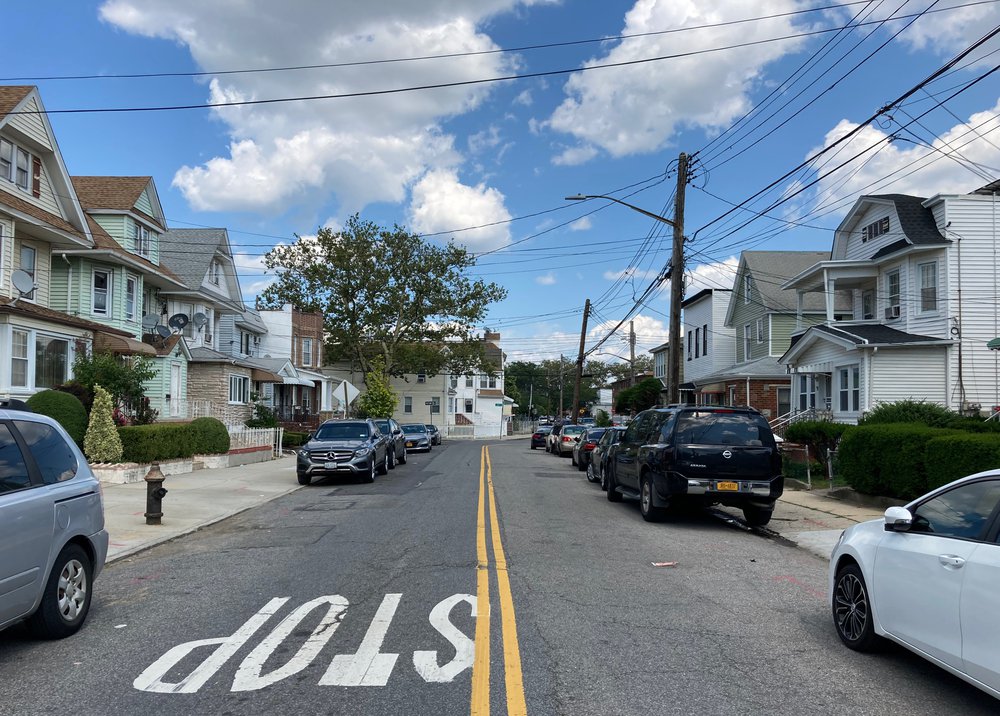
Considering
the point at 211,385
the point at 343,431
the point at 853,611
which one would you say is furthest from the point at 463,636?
the point at 211,385

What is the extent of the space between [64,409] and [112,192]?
13888mm

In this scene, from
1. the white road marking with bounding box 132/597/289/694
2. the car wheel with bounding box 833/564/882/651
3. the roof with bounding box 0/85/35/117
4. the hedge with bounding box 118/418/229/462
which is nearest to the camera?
the white road marking with bounding box 132/597/289/694

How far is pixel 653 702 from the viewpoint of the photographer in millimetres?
4891

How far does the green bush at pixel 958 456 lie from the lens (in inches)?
428

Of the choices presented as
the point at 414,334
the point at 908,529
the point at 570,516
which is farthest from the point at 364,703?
the point at 414,334

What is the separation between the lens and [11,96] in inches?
895

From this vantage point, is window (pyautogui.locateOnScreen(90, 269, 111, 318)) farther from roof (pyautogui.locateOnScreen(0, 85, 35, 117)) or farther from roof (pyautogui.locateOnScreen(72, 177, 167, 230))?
roof (pyautogui.locateOnScreen(0, 85, 35, 117))

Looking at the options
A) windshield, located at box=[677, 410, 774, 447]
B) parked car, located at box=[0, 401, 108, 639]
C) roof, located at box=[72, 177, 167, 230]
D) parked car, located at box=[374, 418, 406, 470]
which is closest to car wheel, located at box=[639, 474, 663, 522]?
windshield, located at box=[677, 410, 774, 447]

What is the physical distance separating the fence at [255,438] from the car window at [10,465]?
20.4 m

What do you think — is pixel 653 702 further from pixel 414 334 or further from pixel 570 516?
pixel 414 334

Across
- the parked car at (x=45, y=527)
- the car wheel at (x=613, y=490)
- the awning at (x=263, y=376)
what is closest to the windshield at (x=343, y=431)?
the car wheel at (x=613, y=490)

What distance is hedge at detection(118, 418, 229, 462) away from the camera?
1925cm

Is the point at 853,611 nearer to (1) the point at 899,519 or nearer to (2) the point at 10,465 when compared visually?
(1) the point at 899,519

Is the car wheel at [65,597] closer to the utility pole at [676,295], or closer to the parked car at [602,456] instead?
the parked car at [602,456]
